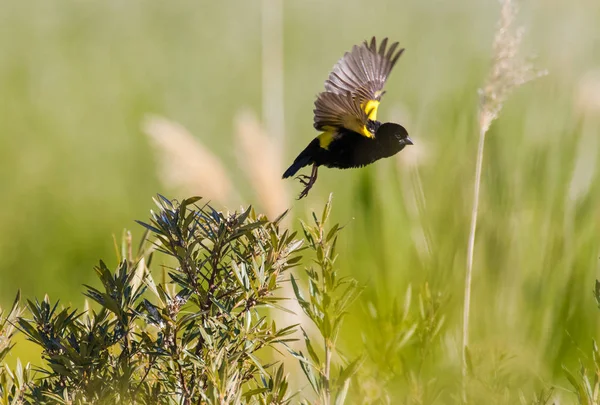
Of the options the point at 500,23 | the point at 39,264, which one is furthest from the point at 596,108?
the point at 39,264

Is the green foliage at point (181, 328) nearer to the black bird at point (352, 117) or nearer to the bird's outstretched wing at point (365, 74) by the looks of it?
the black bird at point (352, 117)

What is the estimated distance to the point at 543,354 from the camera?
45 cm

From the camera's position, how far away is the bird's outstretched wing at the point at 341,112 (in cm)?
140

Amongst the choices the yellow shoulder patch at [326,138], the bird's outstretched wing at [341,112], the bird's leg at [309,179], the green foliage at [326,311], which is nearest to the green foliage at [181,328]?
the green foliage at [326,311]

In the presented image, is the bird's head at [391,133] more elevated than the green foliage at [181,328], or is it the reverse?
the bird's head at [391,133]

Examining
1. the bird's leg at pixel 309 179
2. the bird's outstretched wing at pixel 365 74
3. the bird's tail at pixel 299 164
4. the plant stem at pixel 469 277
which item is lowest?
the plant stem at pixel 469 277

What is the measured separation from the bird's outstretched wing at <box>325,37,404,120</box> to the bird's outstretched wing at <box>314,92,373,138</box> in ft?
0.17

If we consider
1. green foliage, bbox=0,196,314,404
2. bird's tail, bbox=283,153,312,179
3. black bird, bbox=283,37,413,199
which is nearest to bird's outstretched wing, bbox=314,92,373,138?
black bird, bbox=283,37,413,199

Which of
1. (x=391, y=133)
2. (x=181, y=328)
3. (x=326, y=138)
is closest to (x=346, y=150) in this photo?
(x=326, y=138)

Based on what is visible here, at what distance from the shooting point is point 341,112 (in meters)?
1.43

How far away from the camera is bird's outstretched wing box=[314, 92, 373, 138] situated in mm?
1400

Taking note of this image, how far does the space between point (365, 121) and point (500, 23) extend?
803 millimetres

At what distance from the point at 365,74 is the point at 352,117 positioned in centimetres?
21

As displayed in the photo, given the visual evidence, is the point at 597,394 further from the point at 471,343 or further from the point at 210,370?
the point at 210,370
